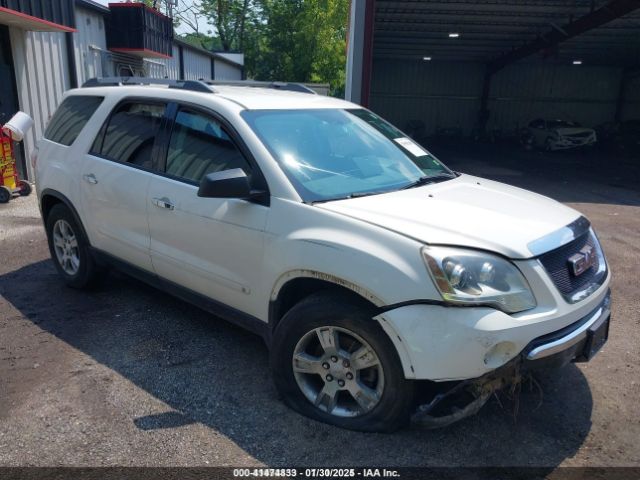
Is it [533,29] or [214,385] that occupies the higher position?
[533,29]

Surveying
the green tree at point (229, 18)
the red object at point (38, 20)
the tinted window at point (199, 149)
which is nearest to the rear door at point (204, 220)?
the tinted window at point (199, 149)

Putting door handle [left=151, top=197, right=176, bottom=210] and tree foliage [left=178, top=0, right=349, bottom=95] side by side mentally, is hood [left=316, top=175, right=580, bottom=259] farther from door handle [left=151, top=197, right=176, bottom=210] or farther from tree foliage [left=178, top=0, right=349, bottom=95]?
tree foliage [left=178, top=0, right=349, bottom=95]

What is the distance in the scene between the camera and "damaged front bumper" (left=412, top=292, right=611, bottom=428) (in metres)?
2.63

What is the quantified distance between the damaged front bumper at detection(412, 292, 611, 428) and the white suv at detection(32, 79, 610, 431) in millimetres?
12

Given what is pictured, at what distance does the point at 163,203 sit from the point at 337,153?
1.25m

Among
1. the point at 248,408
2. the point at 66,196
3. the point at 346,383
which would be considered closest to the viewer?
the point at 346,383

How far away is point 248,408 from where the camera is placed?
3270 mm

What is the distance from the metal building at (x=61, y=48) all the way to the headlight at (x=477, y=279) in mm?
8125

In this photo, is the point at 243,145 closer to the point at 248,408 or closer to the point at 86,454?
the point at 248,408

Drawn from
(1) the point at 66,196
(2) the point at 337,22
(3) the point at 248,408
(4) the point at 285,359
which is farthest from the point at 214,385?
(2) the point at 337,22

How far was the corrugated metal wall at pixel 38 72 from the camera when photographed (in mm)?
9797

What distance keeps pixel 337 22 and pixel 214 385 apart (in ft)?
92.0

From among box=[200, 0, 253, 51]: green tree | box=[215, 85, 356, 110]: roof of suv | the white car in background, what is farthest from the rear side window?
box=[200, 0, 253, 51]: green tree

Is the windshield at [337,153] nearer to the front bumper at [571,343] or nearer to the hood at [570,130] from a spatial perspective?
the front bumper at [571,343]
